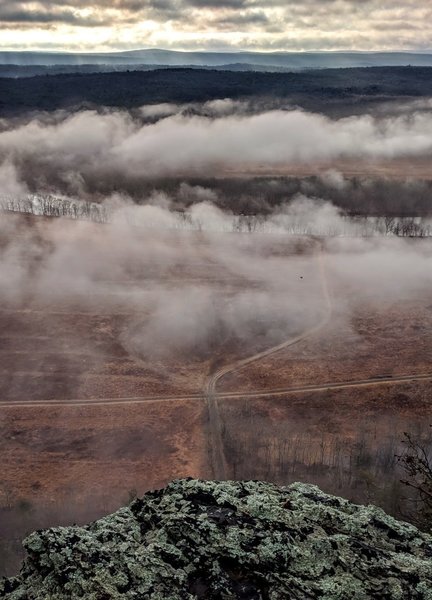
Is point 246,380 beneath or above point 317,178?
beneath

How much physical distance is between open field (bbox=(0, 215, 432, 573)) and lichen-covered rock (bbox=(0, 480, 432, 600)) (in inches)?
901

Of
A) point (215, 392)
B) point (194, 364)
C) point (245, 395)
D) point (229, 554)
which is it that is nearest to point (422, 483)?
point (229, 554)

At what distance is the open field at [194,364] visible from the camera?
43.8 metres

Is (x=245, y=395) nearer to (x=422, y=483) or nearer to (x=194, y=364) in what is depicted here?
(x=194, y=364)

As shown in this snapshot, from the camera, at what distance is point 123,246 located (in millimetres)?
99938

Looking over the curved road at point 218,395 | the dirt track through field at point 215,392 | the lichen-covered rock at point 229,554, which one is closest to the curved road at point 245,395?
the curved road at point 218,395

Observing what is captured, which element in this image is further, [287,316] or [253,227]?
[253,227]

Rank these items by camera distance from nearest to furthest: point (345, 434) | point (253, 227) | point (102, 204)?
point (345, 434), point (253, 227), point (102, 204)

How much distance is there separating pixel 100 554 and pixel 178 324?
63141mm

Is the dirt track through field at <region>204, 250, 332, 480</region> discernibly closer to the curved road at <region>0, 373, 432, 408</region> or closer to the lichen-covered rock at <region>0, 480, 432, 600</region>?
the curved road at <region>0, 373, 432, 408</region>

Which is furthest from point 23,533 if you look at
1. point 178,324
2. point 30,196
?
point 30,196

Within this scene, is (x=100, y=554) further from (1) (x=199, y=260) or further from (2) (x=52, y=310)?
(1) (x=199, y=260)

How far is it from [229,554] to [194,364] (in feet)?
181

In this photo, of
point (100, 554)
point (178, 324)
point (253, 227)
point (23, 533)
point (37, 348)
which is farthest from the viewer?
point (253, 227)
